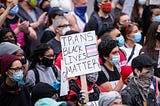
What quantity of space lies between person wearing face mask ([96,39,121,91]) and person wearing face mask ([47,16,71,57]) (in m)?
1.04

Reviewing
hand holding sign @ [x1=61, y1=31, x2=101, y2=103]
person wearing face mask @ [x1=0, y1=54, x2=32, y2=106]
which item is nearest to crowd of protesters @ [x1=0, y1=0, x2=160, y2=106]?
person wearing face mask @ [x1=0, y1=54, x2=32, y2=106]

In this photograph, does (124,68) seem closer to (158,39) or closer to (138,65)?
(138,65)

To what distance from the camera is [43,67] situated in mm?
8484

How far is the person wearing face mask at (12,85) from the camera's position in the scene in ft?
24.7

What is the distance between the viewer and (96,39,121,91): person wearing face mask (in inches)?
334

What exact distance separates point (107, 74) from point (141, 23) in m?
4.15

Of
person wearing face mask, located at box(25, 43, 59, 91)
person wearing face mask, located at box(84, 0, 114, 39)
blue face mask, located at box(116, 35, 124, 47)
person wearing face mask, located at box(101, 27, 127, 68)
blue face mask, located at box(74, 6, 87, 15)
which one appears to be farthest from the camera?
blue face mask, located at box(74, 6, 87, 15)

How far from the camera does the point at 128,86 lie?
7.71m

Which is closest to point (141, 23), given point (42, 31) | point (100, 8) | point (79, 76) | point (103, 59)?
point (100, 8)

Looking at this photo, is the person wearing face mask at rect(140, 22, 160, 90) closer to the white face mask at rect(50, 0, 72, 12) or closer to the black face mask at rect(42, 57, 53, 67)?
the black face mask at rect(42, 57, 53, 67)

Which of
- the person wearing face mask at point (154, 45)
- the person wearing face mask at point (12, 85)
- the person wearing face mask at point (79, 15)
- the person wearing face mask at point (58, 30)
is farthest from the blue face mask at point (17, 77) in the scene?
the person wearing face mask at point (79, 15)

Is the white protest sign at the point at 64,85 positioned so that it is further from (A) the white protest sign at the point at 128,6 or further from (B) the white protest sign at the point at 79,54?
(A) the white protest sign at the point at 128,6

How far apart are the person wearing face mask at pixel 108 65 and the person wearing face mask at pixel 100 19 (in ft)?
5.42

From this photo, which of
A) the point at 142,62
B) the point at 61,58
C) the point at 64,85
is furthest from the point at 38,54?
the point at 142,62
